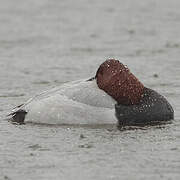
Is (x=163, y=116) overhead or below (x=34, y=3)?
below

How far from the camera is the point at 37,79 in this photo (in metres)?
12.4

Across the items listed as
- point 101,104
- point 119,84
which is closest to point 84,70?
point 119,84

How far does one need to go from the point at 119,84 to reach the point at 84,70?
3969mm

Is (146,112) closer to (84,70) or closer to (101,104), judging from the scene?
(101,104)

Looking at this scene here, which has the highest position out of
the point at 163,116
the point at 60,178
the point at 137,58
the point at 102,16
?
the point at 102,16

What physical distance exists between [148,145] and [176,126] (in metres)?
1.06

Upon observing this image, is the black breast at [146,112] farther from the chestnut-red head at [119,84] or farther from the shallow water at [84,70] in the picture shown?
the shallow water at [84,70]

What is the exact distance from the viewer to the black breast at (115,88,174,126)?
358 inches

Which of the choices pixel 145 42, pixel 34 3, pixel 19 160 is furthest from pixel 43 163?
pixel 34 3

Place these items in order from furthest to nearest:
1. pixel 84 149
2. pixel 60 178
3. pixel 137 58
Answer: pixel 137 58 → pixel 84 149 → pixel 60 178

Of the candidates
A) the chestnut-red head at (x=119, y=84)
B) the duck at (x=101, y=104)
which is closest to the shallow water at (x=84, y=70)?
the duck at (x=101, y=104)

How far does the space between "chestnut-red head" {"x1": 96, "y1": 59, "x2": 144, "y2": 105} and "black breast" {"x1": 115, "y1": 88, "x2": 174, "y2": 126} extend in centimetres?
9

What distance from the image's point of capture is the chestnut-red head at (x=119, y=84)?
9.11 meters

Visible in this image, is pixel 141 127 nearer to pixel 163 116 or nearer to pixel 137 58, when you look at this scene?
pixel 163 116
